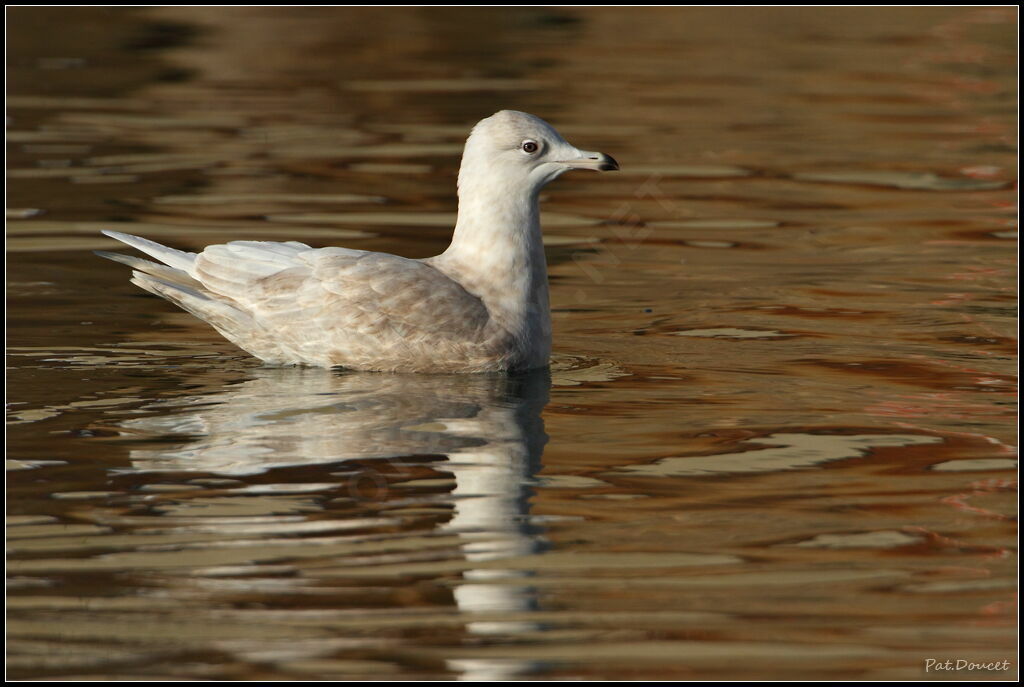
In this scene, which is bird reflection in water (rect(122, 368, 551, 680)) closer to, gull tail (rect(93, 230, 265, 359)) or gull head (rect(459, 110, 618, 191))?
gull tail (rect(93, 230, 265, 359))

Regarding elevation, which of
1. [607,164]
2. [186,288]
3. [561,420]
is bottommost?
[561,420]

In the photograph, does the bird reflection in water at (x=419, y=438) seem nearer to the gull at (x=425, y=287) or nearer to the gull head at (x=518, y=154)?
the gull at (x=425, y=287)

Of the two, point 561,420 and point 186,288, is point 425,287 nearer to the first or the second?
point 561,420

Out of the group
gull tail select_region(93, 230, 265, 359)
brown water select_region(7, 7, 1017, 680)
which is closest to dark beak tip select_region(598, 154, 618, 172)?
brown water select_region(7, 7, 1017, 680)

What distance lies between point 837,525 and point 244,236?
6666 millimetres

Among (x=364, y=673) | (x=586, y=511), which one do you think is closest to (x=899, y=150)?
(x=586, y=511)

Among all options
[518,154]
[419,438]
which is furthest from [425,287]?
[419,438]

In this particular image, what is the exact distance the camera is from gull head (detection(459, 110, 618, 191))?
8656 mm

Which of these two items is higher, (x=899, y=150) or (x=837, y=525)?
(x=899, y=150)

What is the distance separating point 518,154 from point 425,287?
85 centimetres

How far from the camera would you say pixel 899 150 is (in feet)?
51.6

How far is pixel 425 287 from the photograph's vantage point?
28.0 ft

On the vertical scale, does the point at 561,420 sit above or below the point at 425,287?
below

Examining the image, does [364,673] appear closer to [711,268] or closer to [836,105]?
[711,268]
